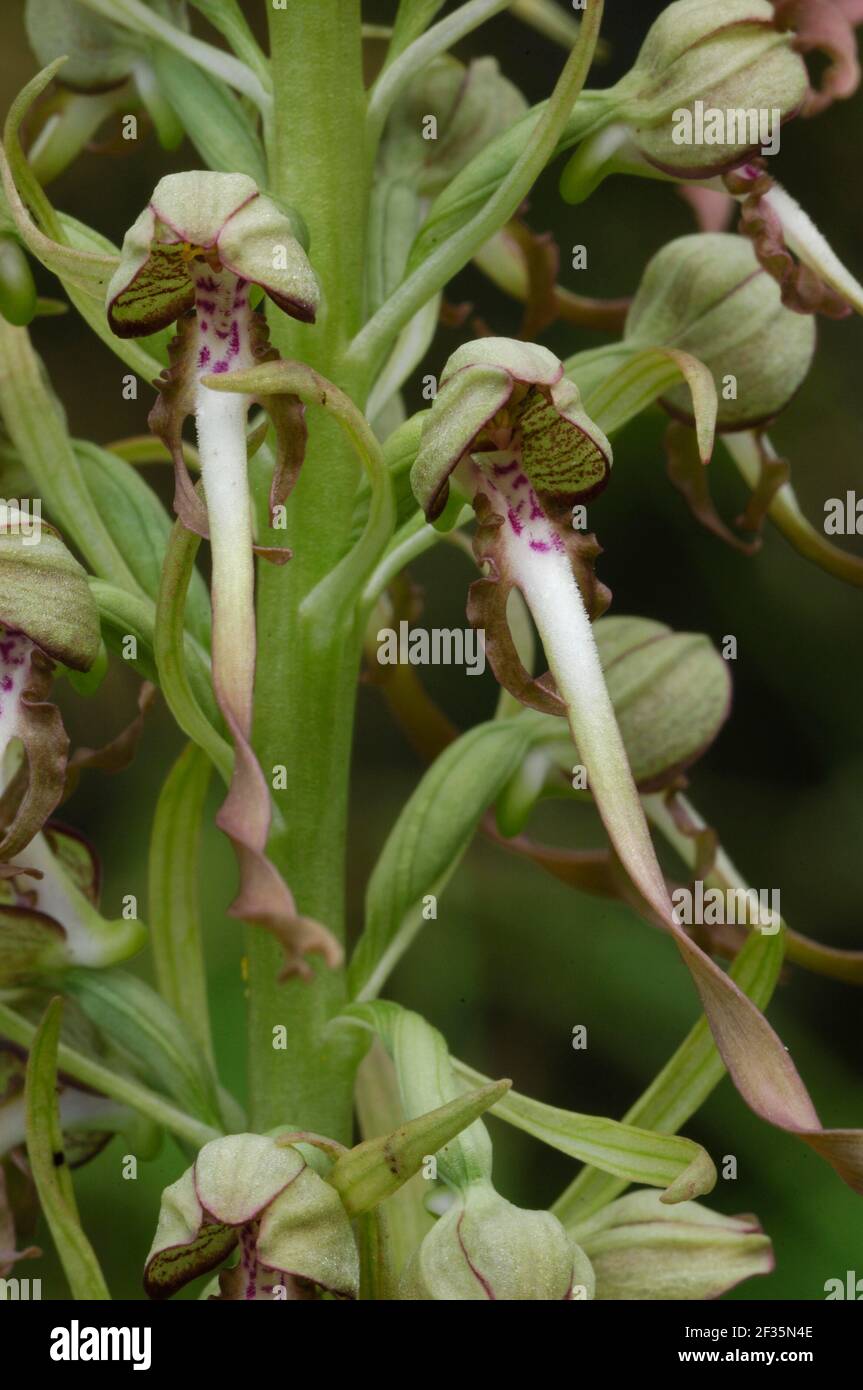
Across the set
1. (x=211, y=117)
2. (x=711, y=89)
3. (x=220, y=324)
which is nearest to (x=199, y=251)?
(x=220, y=324)

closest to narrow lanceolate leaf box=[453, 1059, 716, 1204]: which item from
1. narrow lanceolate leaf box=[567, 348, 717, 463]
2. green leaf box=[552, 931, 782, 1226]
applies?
green leaf box=[552, 931, 782, 1226]

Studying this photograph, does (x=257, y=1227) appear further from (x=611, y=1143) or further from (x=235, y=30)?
(x=235, y=30)

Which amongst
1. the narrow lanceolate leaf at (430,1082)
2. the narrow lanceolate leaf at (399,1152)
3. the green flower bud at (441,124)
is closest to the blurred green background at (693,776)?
the green flower bud at (441,124)

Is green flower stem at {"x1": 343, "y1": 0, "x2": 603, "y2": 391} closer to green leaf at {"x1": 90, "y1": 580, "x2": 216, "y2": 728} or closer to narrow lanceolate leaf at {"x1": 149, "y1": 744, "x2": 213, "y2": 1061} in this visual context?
green leaf at {"x1": 90, "y1": 580, "x2": 216, "y2": 728}

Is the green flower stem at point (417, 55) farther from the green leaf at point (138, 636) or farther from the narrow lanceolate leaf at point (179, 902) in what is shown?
the narrow lanceolate leaf at point (179, 902)

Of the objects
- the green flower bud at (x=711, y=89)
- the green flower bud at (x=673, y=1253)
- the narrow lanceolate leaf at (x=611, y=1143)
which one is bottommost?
the green flower bud at (x=673, y=1253)

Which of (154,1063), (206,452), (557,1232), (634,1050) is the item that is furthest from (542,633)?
(634,1050)

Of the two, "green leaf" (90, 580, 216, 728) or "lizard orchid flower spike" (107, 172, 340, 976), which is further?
"green leaf" (90, 580, 216, 728)
